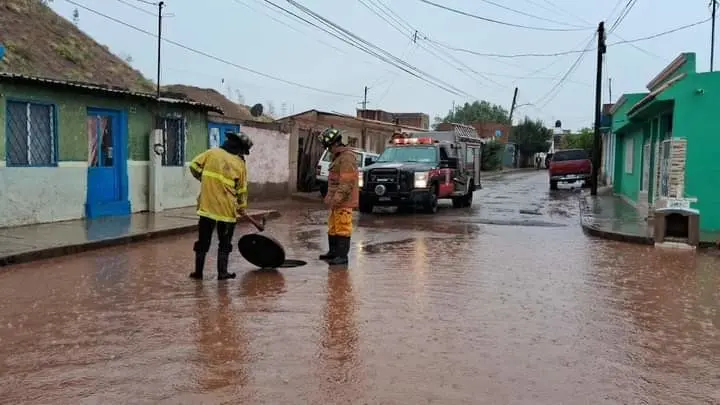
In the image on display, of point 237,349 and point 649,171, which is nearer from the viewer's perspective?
point 237,349

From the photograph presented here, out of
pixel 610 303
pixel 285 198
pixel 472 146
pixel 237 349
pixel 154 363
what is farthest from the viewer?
pixel 472 146

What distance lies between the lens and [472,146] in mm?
22625

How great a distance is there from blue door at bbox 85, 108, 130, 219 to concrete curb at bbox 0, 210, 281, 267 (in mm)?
2130

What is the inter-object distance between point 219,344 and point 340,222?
392cm

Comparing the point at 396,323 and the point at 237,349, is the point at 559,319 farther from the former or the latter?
the point at 237,349

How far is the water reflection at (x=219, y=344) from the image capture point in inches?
176

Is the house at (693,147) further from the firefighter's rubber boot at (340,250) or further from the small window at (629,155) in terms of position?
the small window at (629,155)

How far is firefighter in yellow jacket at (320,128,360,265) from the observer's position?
8.83 m

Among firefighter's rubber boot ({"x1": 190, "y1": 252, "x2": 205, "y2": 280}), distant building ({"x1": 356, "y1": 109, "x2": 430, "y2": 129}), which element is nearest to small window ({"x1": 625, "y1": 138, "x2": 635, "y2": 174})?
firefighter's rubber boot ({"x1": 190, "y1": 252, "x2": 205, "y2": 280})

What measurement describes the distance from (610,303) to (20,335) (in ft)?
18.9

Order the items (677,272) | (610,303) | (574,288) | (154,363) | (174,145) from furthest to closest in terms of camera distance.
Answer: (174,145) < (677,272) < (574,288) < (610,303) < (154,363)

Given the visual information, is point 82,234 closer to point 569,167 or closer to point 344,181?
point 344,181

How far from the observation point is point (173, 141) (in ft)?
51.2

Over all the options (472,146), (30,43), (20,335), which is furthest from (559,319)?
(30,43)
